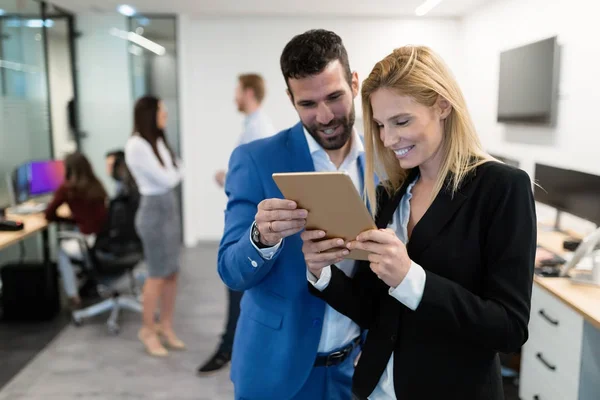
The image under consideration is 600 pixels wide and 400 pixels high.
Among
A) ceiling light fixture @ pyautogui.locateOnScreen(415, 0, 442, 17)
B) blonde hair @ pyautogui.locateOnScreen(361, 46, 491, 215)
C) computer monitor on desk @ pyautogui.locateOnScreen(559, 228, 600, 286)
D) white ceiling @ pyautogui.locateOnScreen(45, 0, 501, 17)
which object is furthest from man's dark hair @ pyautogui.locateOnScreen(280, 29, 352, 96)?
ceiling light fixture @ pyautogui.locateOnScreen(415, 0, 442, 17)

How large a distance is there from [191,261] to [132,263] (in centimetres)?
190

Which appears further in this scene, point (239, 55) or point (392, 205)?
point (239, 55)

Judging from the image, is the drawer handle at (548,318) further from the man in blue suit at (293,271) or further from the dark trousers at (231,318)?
the dark trousers at (231,318)

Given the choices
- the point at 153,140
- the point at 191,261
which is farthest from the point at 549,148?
the point at 191,261

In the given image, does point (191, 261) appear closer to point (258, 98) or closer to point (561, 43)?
point (258, 98)

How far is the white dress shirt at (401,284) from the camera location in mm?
935

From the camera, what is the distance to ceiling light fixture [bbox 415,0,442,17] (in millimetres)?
5427

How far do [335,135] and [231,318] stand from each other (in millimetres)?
2125

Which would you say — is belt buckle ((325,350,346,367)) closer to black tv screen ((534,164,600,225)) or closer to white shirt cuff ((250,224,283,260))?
white shirt cuff ((250,224,283,260))

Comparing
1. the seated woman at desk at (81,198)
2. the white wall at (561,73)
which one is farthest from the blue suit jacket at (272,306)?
the white wall at (561,73)

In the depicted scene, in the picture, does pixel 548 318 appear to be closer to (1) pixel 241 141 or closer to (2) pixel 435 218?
(2) pixel 435 218

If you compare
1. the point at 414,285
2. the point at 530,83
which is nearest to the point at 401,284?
the point at 414,285

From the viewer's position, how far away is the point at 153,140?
3.49 m

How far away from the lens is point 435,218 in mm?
1024
